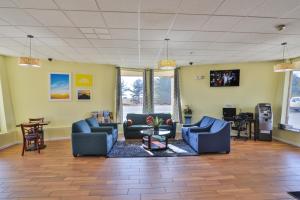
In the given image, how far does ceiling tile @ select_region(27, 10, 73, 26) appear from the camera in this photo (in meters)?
2.87

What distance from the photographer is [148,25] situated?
339 centimetres

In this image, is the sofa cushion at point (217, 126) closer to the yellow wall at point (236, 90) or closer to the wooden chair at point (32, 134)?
the yellow wall at point (236, 90)

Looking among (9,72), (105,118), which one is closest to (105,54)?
(105,118)

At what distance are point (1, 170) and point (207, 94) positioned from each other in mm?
6711

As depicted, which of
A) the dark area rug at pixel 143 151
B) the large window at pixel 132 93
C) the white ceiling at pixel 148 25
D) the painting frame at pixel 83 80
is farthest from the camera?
the large window at pixel 132 93

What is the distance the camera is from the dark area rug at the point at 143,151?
4.96 m

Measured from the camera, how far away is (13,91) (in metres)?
6.30

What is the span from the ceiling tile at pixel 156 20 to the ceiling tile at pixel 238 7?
724 mm

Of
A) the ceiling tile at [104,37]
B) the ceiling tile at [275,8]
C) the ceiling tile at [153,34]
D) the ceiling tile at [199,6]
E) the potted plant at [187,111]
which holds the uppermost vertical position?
the ceiling tile at [199,6]

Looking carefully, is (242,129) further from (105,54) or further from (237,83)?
(105,54)

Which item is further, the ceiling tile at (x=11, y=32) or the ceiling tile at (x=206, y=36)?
the ceiling tile at (x=206, y=36)

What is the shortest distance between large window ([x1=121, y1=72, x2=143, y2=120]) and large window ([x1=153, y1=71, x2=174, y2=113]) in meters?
0.64

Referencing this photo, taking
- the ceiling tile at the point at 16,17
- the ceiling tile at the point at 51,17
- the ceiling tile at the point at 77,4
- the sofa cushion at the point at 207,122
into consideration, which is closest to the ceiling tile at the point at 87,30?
the ceiling tile at the point at 51,17

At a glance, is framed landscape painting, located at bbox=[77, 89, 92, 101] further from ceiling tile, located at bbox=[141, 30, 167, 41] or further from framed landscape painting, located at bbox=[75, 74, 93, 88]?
ceiling tile, located at bbox=[141, 30, 167, 41]
